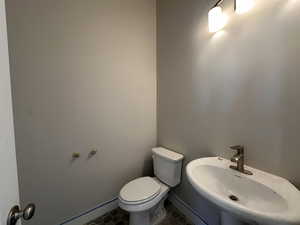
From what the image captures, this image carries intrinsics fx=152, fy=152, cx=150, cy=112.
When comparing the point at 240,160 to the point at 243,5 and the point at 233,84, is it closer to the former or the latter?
the point at 233,84

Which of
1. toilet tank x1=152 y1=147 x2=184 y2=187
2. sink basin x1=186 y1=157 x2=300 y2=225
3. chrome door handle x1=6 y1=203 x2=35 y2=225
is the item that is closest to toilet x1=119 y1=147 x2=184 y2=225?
toilet tank x1=152 y1=147 x2=184 y2=187

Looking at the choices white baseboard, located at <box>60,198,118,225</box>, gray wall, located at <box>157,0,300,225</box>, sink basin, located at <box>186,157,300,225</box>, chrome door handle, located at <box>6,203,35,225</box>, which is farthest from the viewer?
white baseboard, located at <box>60,198,118,225</box>

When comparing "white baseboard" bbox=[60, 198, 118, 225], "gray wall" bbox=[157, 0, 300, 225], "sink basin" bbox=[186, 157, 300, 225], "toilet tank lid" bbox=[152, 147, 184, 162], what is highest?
"gray wall" bbox=[157, 0, 300, 225]

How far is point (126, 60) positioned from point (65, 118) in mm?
855

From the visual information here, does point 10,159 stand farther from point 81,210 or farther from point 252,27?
Result: point 252,27

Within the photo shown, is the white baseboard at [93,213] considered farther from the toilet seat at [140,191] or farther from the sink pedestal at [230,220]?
the sink pedestal at [230,220]

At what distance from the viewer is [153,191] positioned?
56.9 inches

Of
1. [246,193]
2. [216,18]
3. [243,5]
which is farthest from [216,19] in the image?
[246,193]

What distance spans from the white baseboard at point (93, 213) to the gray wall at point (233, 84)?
2.65ft

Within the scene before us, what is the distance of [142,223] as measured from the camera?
1.43m

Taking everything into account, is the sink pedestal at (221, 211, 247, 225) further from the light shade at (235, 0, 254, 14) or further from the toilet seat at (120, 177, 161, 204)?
the light shade at (235, 0, 254, 14)

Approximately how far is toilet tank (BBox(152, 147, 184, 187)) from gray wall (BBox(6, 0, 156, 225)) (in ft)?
0.97

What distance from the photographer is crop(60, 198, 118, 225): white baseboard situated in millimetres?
1511

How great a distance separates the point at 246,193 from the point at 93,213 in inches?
58.5
